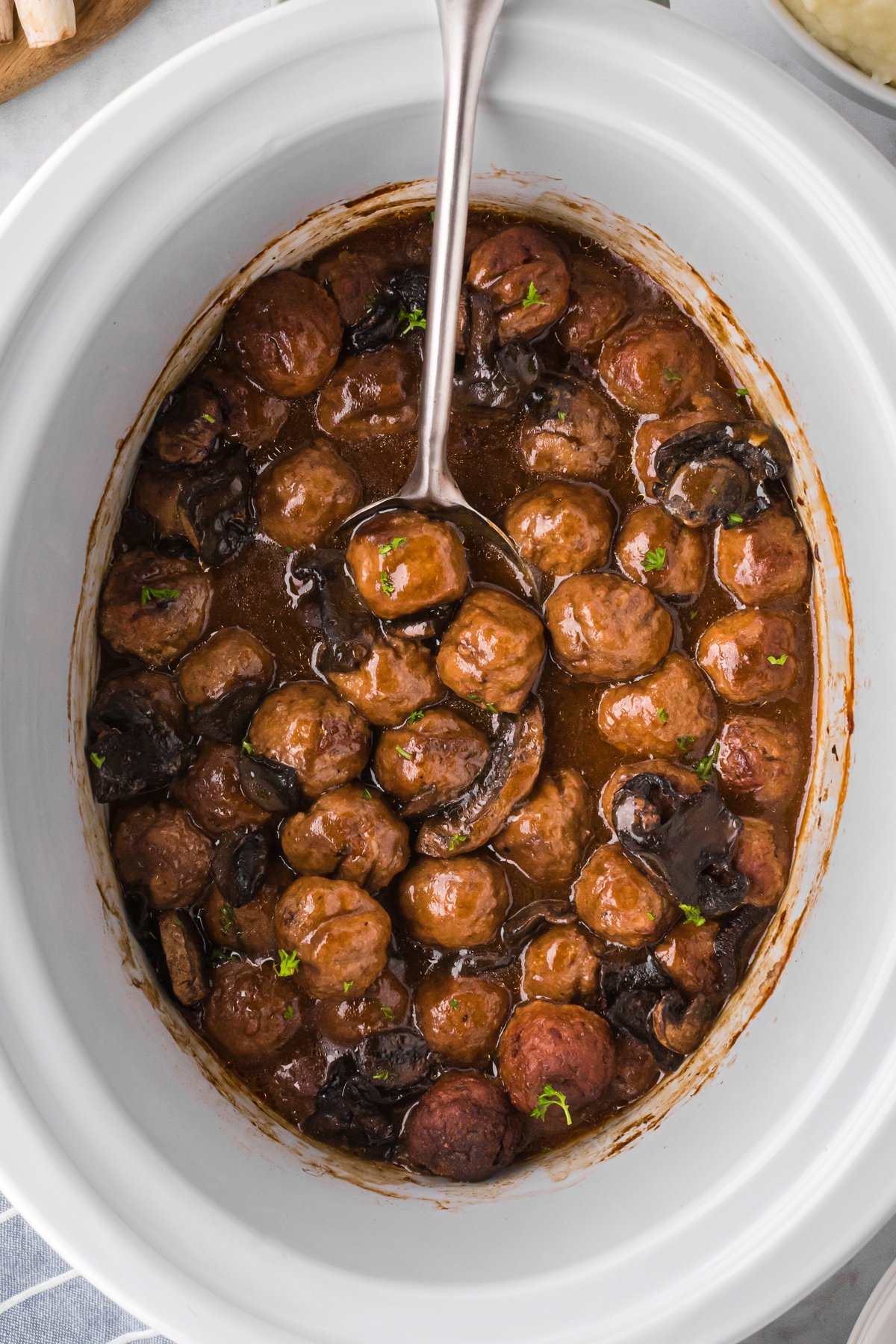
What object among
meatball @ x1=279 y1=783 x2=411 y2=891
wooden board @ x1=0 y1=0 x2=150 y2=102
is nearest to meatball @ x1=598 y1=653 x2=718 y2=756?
meatball @ x1=279 y1=783 x2=411 y2=891

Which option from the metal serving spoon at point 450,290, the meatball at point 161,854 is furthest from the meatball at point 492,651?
the meatball at point 161,854

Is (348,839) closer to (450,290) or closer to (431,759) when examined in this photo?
(431,759)

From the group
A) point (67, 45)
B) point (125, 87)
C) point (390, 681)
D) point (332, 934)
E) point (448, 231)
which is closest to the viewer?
point (448, 231)

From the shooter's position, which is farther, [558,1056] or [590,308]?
[590,308]

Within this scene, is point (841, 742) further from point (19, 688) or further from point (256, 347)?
point (19, 688)

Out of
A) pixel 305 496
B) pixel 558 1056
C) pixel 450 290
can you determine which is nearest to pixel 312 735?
pixel 305 496

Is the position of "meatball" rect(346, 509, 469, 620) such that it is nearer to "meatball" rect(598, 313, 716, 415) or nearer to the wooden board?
"meatball" rect(598, 313, 716, 415)

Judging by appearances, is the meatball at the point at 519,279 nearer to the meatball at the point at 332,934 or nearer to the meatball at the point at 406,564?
the meatball at the point at 406,564
